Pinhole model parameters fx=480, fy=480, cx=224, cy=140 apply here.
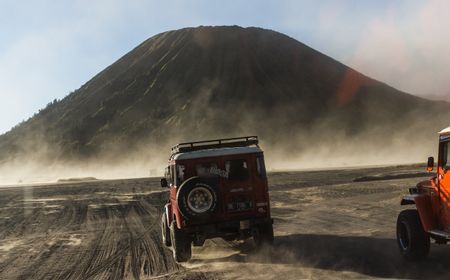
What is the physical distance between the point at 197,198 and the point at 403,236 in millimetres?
4429

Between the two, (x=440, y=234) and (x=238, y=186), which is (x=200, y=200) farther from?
(x=440, y=234)

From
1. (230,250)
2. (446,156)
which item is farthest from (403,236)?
(230,250)

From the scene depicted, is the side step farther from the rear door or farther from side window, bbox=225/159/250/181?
side window, bbox=225/159/250/181

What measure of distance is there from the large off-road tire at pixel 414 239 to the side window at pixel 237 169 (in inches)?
138

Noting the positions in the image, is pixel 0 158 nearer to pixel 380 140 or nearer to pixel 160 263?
pixel 380 140

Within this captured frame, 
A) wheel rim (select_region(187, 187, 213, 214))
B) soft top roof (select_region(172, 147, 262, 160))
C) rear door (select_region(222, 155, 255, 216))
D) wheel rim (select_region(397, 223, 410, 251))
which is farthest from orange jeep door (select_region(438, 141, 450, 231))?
wheel rim (select_region(187, 187, 213, 214))

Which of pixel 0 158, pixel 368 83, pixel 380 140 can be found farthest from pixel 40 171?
pixel 368 83

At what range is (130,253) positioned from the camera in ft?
41.3

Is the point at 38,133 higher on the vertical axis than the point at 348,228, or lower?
higher

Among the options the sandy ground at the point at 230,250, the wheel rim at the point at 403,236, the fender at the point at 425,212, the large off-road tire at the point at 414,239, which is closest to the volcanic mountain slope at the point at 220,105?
the sandy ground at the point at 230,250

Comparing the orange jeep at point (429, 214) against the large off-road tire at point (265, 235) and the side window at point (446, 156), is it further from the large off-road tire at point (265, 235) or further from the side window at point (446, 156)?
the large off-road tire at point (265, 235)

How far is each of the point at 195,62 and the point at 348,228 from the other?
113 metres

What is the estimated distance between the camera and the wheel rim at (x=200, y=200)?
10.4 m

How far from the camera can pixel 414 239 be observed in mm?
9414
